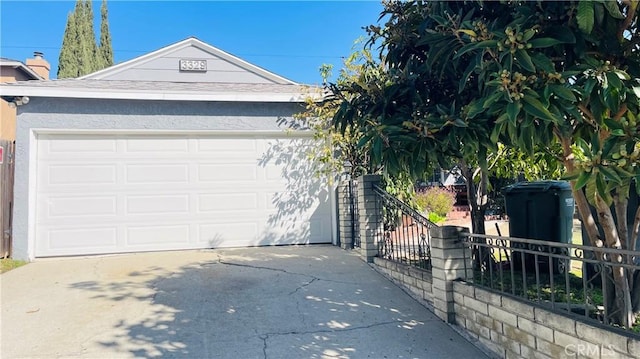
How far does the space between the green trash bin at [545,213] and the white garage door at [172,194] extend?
382 centimetres

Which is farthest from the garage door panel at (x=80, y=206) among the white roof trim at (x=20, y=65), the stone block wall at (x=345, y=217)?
the white roof trim at (x=20, y=65)

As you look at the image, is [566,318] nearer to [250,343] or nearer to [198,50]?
[250,343]

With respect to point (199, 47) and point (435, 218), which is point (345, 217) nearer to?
point (435, 218)

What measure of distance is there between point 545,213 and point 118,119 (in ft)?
24.5

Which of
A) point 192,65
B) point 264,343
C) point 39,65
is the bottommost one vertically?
point 264,343

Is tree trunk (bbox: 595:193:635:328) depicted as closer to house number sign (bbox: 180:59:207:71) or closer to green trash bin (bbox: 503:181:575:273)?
green trash bin (bbox: 503:181:575:273)

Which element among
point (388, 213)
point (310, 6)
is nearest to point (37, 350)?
point (388, 213)

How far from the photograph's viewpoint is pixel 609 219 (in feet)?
11.5

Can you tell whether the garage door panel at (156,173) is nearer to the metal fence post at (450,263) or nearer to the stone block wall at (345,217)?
the stone block wall at (345,217)

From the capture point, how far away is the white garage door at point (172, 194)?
730 centimetres

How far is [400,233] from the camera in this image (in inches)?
239

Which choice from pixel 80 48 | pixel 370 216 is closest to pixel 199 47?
pixel 370 216

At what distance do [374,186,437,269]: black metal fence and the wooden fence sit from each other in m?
6.51

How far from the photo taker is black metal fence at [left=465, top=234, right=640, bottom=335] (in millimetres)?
2871
